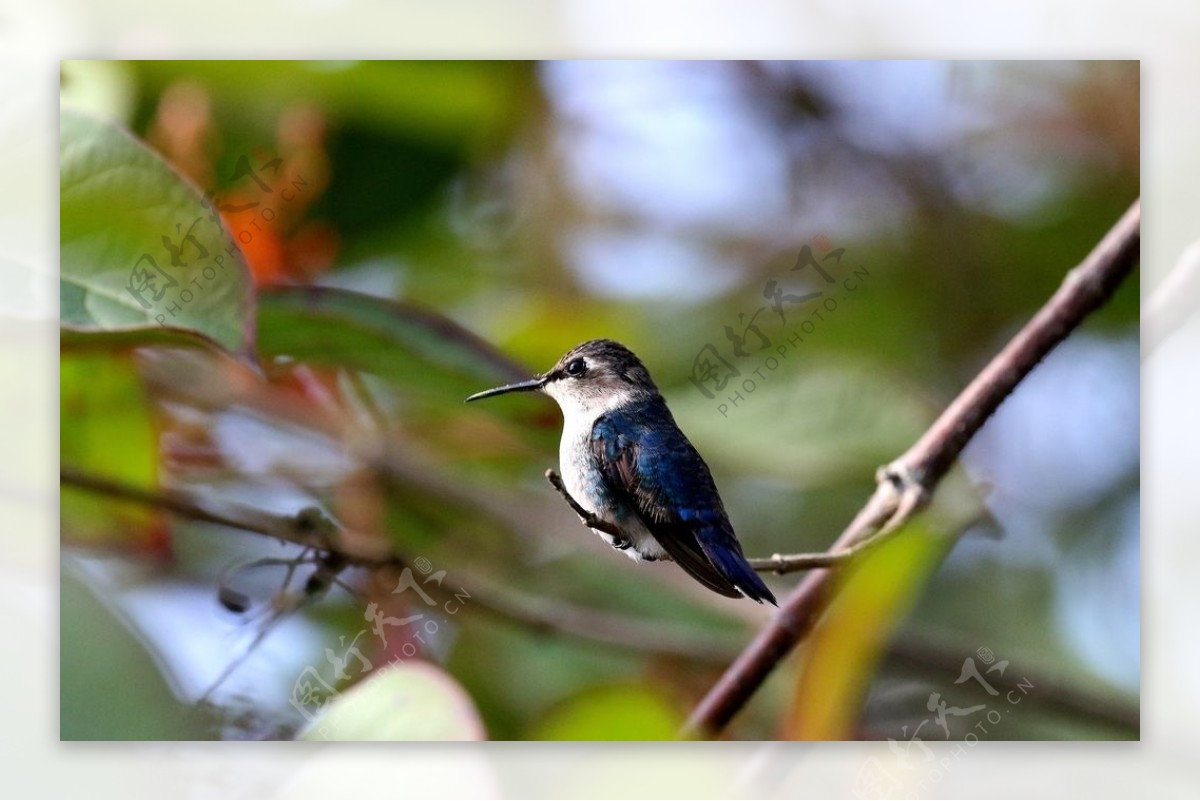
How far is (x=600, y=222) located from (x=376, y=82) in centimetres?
45

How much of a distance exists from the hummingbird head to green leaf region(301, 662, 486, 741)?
1.57 ft

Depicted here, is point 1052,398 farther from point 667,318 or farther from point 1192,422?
point 667,318

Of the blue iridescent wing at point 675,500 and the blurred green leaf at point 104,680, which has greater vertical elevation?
the blue iridescent wing at point 675,500

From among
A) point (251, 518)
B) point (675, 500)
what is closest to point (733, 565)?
point (675, 500)

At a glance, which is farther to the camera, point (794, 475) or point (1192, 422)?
point (1192, 422)

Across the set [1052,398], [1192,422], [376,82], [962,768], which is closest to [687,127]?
[376,82]

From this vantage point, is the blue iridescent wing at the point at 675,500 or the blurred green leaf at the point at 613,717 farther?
the blurred green leaf at the point at 613,717

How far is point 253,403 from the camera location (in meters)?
2.37

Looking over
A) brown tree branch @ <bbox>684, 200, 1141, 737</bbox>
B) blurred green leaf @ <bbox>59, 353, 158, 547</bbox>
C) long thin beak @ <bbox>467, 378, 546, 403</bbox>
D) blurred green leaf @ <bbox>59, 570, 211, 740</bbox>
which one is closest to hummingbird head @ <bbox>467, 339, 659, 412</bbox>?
long thin beak @ <bbox>467, 378, 546, 403</bbox>

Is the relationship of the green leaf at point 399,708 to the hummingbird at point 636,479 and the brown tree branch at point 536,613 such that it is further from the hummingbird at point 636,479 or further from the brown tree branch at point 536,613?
the hummingbird at point 636,479

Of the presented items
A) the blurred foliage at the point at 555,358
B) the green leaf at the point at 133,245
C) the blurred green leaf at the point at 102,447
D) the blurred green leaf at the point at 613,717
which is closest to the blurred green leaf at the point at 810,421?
the blurred foliage at the point at 555,358

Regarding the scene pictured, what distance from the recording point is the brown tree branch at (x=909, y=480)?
2.37 metres

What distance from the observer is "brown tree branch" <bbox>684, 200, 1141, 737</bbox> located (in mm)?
2371

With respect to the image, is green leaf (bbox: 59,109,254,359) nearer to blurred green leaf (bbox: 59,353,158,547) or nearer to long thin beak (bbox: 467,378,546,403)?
blurred green leaf (bbox: 59,353,158,547)
